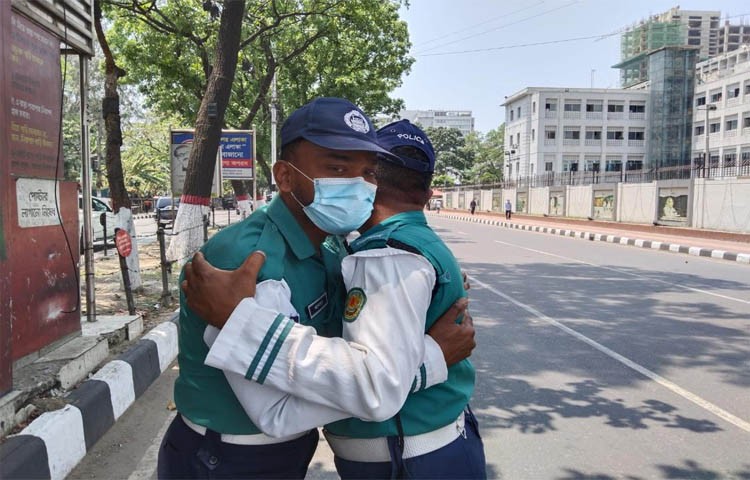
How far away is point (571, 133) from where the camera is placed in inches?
2330

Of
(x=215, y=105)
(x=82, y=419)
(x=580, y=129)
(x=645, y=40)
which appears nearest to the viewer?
(x=82, y=419)

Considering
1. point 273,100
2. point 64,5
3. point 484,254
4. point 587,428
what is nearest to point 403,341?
point 587,428

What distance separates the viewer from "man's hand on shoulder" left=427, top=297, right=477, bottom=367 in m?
1.47

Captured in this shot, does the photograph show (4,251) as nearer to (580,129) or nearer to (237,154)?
(237,154)

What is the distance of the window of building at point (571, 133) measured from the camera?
58.9 metres

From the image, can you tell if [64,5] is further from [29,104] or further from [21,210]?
[21,210]

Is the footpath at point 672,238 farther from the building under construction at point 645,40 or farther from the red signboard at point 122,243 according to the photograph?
the building under construction at point 645,40

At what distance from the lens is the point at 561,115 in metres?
58.5

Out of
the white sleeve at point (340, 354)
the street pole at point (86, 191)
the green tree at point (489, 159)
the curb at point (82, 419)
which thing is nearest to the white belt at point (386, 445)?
the white sleeve at point (340, 354)

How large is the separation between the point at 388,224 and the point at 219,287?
49cm

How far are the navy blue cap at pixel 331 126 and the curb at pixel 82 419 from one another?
2191 mm

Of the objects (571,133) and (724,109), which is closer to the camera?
(724,109)

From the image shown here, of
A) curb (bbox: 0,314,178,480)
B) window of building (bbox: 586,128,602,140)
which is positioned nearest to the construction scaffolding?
window of building (bbox: 586,128,602,140)

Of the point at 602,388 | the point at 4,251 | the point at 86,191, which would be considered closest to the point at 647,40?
the point at 602,388
